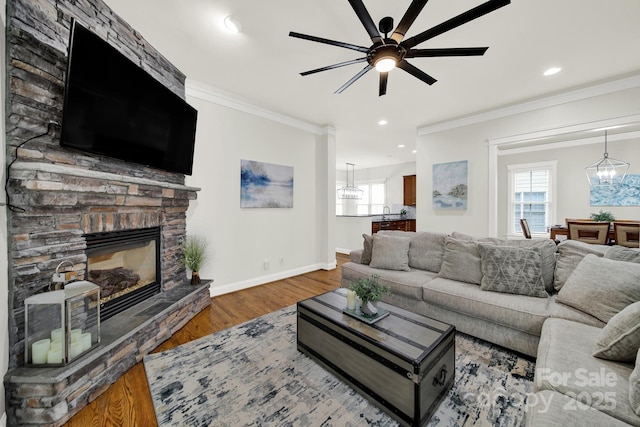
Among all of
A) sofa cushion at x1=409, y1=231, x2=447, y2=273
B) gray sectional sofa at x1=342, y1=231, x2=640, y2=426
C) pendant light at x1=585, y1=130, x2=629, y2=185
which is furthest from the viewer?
pendant light at x1=585, y1=130, x2=629, y2=185

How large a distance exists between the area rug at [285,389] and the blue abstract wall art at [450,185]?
2637 millimetres

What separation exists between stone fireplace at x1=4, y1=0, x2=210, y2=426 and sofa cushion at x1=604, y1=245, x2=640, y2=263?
3.76 metres

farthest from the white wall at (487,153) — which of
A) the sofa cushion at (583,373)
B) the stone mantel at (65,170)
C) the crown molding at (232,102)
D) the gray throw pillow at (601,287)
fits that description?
the stone mantel at (65,170)

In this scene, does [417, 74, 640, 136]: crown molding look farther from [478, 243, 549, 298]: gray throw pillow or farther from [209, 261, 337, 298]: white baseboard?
[209, 261, 337, 298]: white baseboard

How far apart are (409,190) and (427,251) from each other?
18.1 ft

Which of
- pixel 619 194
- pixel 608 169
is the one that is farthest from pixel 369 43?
pixel 619 194

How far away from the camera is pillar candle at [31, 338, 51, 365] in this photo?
149cm

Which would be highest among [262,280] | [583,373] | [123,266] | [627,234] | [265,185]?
[265,185]

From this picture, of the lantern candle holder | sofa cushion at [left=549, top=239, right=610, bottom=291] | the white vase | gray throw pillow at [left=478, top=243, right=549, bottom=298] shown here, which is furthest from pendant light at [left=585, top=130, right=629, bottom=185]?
the lantern candle holder

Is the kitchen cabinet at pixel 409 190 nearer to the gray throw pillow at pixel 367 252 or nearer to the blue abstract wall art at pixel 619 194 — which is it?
A: the blue abstract wall art at pixel 619 194

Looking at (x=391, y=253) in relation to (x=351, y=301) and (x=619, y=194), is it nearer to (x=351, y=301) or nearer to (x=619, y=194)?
(x=351, y=301)

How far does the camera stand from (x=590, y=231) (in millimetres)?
3727

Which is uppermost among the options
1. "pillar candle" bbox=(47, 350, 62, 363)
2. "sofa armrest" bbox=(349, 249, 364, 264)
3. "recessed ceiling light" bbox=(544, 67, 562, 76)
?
"recessed ceiling light" bbox=(544, 67, 562, 76)

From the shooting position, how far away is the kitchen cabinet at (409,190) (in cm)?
804
